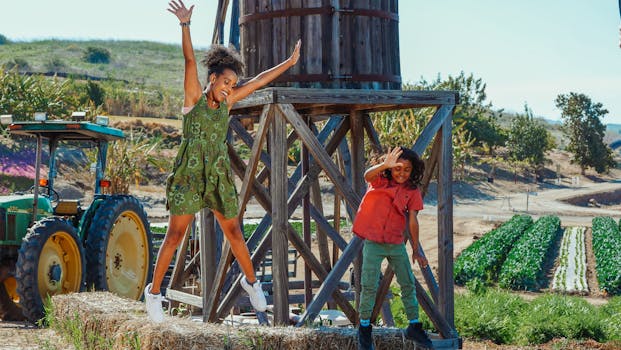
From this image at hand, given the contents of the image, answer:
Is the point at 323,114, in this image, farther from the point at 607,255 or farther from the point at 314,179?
the point at 607,255

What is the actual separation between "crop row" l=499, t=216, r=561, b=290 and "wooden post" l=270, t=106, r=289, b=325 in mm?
12649

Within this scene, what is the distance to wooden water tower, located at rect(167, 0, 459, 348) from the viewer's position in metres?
8.41

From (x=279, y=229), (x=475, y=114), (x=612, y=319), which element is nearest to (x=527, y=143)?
(x=475, y=114)

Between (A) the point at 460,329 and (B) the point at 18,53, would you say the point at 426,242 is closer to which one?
(A) the point at 460,329

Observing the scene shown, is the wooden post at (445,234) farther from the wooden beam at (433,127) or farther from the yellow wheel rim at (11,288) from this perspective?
the yellow wheel rim at (11,288)

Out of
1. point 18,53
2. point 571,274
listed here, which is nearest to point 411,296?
point 571,274

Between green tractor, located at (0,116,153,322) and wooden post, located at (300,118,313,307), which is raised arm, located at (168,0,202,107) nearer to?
wooden post, located at (300,118,313,307)

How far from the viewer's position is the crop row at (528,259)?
20.5 metres

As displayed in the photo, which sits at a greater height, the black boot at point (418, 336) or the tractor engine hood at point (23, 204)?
the tractor engine hood at point (23, 204)

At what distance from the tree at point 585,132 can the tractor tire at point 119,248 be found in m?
66.1

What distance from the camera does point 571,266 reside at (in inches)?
945

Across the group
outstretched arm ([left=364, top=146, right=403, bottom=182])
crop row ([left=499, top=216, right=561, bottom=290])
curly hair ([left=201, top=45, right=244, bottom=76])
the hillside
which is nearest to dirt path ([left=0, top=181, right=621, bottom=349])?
crop row ([left=499, top=216, right=561, bottom=290])

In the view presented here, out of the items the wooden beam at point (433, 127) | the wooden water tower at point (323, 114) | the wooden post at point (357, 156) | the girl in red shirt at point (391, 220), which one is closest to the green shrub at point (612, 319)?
the wooden post at point (357, 156)

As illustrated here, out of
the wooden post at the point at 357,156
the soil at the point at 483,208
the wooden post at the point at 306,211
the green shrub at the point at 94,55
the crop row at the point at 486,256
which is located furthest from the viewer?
the green shrub at the point at 94,55
